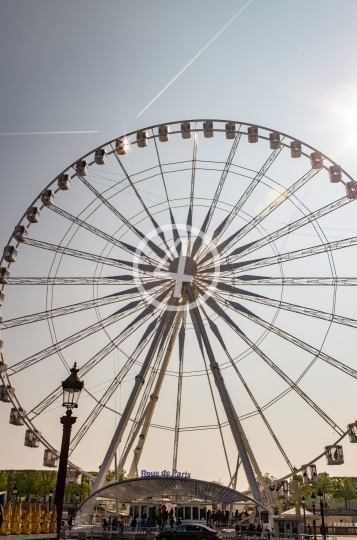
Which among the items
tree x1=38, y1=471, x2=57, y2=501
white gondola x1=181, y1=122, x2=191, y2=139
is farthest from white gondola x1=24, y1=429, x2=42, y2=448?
tree x1=38, y1=471, x2=57, y2=501

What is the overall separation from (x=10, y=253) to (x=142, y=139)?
9.51 metres

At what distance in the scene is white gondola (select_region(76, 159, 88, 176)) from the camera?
29422 millimetres

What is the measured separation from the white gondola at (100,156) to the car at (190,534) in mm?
18444

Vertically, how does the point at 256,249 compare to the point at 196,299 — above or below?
above

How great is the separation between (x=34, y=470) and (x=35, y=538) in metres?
105

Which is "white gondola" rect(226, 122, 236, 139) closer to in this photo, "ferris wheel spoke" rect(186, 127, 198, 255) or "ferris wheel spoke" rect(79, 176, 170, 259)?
"ferris wheel spoke" rect(186, 127, 198, 255)

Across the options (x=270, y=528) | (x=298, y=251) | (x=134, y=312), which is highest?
(x=298, y=251)

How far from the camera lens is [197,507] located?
3183cm

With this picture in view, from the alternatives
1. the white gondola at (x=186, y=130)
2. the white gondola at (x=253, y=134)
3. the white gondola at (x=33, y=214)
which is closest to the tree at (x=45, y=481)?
the white gondola at (x=33, y=214)

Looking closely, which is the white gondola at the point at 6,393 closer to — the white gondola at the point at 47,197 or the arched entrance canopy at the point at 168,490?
the arched entrance canopy at the point at 168,490

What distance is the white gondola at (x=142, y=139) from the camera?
30.3 metres

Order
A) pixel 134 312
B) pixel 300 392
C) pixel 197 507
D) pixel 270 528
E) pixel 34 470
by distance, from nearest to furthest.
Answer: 1. pixel 270 528
2. pixel 300 392
3. pixel 134 312
4. pixel 197 507
5. pixel 34 470

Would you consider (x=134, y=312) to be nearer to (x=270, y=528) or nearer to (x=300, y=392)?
(x=300, y=392)

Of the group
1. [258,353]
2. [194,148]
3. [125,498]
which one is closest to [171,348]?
[258,353]
